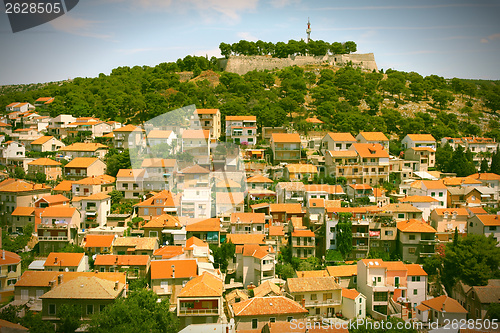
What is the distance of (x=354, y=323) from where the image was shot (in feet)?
37.5

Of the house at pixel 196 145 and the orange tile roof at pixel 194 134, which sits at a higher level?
the orange tile roof at pixel 194 134

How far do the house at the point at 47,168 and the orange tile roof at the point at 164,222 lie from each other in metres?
6.93

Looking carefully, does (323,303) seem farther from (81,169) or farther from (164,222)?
(81,169)

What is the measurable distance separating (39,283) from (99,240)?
272 centimetres

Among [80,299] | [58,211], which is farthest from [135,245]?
[80,299]

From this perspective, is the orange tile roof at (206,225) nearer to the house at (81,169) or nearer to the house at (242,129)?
the house at (81,169)

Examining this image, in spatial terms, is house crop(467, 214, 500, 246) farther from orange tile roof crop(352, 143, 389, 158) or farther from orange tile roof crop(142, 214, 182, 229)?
orange tile roof crop(142, 214, 182, 229)

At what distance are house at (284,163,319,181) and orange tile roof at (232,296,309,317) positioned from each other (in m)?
8.55

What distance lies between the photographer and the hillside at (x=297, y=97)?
1083 inches

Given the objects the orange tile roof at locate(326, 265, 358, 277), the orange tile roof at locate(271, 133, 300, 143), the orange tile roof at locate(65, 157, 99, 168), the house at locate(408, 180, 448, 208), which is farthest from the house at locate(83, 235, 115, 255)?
the house at locate(408, 180, 448, 208)

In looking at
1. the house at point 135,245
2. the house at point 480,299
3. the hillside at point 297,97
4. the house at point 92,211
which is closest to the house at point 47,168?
the house at point 92,211

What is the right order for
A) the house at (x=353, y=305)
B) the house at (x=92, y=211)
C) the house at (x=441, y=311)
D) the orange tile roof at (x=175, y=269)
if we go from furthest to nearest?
1. the house at (x=92, y=211)
2. the house at (x=353, y=305)
3. the orange tile roof at (x=175, y=269)
4. the house at (x=441, y=311)

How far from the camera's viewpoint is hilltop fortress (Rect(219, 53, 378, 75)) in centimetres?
4056

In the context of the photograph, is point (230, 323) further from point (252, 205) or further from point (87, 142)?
point (87, 142)
